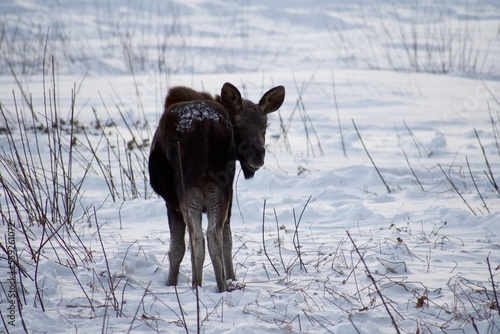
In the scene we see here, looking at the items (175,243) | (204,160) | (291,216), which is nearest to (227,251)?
(175,243)

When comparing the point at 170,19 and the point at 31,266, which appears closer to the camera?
the point at 31,266

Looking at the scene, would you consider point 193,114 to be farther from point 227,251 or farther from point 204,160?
point 227,251

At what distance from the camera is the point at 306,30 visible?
2375 cm

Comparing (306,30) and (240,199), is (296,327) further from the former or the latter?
(306,30)

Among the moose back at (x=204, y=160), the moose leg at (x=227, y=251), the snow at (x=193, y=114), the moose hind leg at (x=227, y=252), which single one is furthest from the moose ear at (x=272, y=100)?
the moose hind leg at (x=227, y=252)

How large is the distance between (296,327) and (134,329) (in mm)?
921

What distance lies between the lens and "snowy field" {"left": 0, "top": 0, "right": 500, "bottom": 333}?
3584mm

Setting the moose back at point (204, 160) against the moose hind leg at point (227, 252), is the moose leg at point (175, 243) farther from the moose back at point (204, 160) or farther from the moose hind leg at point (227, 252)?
the moose hind leg at point (227, 252)

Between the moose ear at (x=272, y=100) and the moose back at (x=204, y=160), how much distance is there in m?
0.18

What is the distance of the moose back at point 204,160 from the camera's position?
384 centimetres

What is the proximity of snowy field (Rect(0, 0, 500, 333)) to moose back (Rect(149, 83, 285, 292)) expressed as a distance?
0.36 metres

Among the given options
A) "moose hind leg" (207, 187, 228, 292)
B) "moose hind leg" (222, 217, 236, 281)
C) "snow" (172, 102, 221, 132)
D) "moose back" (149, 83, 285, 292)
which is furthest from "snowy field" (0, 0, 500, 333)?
"snow" (172, 102, 221, 132)

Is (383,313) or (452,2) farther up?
(452,2)

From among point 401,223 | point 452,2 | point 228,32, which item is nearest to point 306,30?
point 228,32
